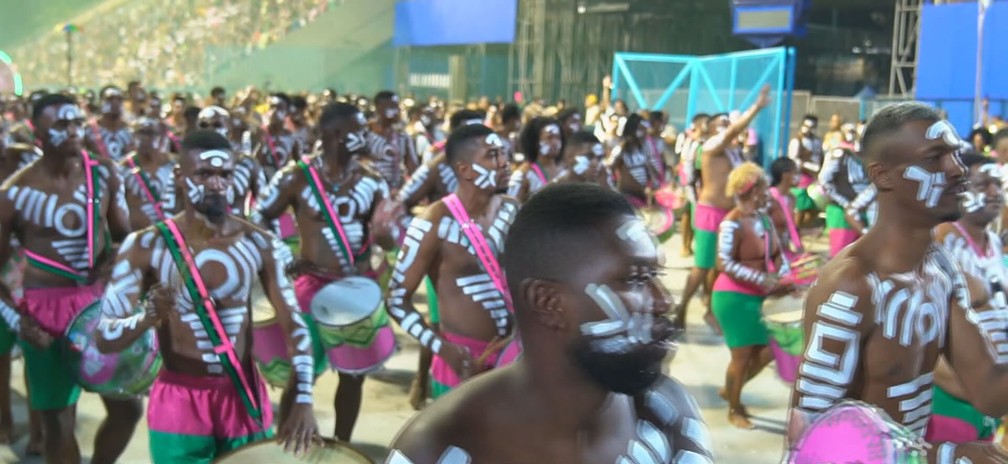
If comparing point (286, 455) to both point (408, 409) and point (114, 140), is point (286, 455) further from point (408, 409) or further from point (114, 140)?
point (114, 140)

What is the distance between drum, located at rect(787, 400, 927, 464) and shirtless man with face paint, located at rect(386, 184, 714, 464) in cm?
43

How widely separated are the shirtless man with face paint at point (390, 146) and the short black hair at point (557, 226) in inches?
339

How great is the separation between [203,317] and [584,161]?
453 centimetres

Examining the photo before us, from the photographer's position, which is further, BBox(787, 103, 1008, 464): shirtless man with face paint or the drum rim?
the drum rim

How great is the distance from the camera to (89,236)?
5.32 metres

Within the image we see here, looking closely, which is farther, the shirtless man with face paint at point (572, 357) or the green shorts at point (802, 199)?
the green shorts at point (802, 199)

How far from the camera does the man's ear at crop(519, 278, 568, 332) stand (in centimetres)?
194

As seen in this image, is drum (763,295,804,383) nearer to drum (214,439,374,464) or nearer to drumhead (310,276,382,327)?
drumhead (310,276,382,327)

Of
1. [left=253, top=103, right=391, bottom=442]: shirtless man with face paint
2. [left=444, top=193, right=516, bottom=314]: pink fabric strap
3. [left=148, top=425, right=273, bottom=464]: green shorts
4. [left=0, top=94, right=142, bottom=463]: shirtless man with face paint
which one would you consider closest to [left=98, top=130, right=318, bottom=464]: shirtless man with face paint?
[left=148, top=425, right=273, bottom=464]: green shorts

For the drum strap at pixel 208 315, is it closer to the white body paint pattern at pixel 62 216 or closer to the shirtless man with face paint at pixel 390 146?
the white body paint pattern at pixel 62 216

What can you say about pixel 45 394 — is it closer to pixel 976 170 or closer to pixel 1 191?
pixel 1 191

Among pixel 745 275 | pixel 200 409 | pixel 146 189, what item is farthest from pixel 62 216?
pixel 745 275

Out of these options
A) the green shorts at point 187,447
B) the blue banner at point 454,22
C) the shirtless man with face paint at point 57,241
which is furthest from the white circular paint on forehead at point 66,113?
the blue banner at point 454,22

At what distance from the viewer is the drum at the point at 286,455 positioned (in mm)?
3219
